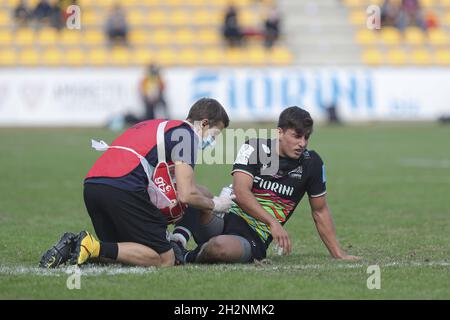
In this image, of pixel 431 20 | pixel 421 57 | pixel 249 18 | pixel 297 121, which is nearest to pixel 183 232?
pixel 297 121

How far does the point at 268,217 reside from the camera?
301 inches

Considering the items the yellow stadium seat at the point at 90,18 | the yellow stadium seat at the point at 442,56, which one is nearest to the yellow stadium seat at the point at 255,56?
the yellow stadium seat at the point at 90,18

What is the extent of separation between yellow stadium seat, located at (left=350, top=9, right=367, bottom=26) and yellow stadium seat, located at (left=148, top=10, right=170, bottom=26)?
6487 mm

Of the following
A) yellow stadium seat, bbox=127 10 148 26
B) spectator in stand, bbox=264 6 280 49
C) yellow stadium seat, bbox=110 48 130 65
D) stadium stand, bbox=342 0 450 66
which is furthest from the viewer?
yellow stadium seat, bbox=127 10 148 26

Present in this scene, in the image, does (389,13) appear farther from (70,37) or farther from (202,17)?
(70,37)

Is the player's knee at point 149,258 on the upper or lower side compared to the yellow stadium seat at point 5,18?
lower

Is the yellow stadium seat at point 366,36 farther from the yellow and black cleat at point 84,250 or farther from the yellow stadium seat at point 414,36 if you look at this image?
the yellow and black cleat at point 84,250

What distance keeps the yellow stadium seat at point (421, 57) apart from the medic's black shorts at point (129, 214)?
2490 cm

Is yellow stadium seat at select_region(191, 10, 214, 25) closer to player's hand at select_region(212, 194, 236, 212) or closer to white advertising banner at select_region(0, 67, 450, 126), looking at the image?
white advertising banner at select_region(0, 67, 450, 126)

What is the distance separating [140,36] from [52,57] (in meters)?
3.38

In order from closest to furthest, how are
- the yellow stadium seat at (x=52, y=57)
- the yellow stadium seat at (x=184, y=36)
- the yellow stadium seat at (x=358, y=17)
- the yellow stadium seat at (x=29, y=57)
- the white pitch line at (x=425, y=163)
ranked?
the white pitch line at (x=425, y=163)
the yellow stadium seat at (x=52, y=57)
the yellow stadium seat at (x=29, y=57)
the yellow stadium seat at (x=184, y=36)
the yellow stadium seat at (x=358, y=17)

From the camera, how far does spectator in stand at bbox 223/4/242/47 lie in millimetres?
30727

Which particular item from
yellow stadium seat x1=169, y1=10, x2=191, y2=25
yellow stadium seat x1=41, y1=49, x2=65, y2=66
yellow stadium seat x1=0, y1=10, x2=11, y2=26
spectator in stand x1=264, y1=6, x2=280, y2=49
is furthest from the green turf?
yellow stadium seat x1=169, y1=10, x2=191, y2=25

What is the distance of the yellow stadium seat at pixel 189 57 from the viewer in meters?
30.8
